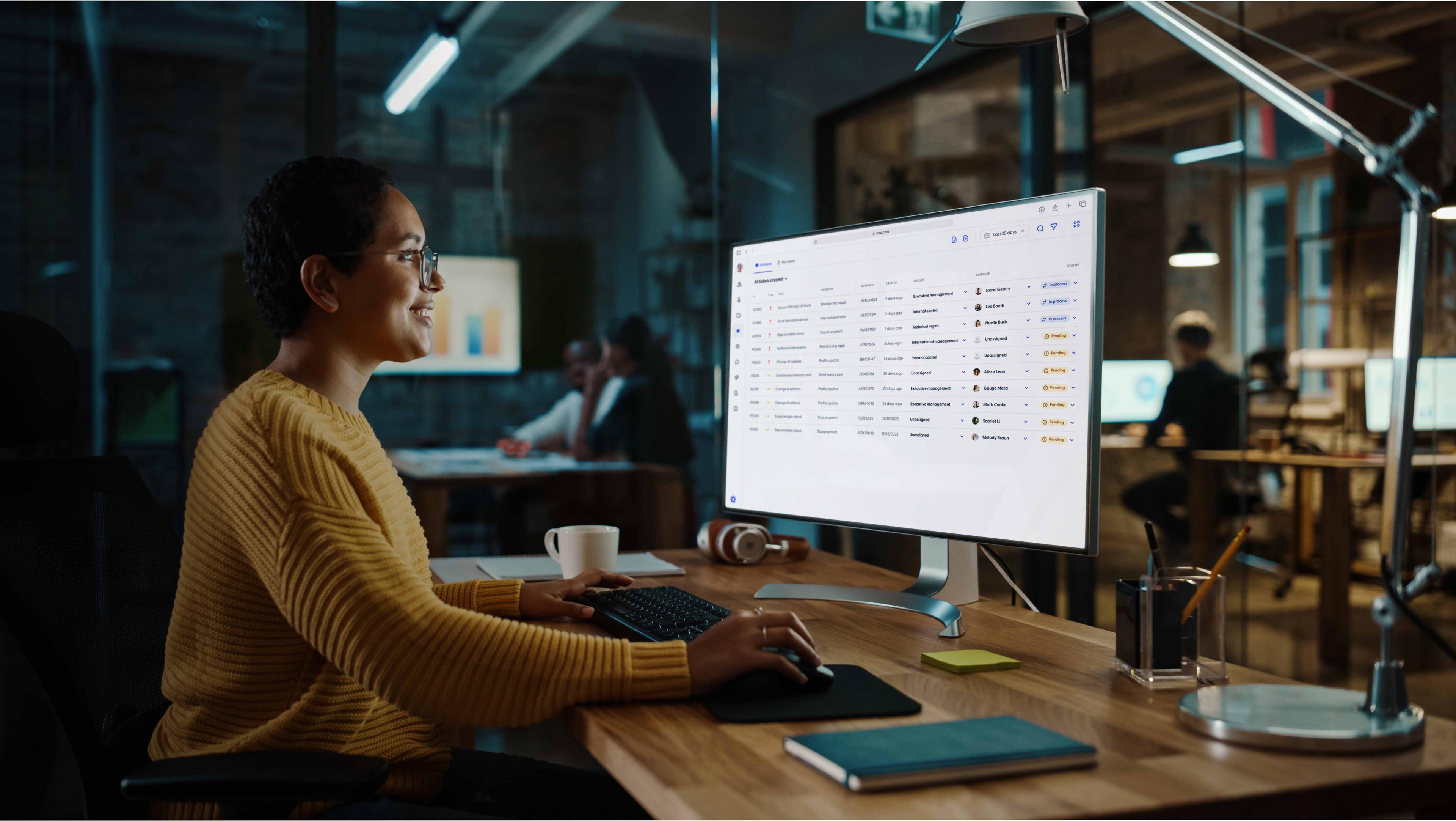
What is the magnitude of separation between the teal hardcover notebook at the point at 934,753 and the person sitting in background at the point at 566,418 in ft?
8.15

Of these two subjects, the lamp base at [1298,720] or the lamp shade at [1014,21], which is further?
the lamp shade at [1014,21]

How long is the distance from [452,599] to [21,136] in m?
2.24

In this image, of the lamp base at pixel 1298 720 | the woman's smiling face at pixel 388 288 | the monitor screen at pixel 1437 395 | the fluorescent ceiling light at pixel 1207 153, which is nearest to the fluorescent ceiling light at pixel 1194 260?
the fluorescent ceiling light at pixel 1207 153

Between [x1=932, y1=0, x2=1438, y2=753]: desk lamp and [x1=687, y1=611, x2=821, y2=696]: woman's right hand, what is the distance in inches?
13.5

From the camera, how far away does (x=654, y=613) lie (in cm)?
128

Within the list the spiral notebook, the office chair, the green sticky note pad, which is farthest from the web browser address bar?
the office chair

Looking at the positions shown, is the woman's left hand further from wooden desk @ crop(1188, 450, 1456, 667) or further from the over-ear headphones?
wooden desk @ crop(1188, 450, 1456, 667)

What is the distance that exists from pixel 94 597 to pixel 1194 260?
11.9ft

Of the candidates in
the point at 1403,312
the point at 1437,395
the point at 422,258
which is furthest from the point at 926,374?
the point at 1437,395

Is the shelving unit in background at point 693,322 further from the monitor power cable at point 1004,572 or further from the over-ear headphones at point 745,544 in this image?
the monitor power cable at point 1004,572

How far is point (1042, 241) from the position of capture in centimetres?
119

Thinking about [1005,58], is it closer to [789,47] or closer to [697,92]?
[789,47]

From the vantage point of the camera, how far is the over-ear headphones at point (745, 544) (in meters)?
1.84

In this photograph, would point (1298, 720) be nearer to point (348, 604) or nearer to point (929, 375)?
point (929, 375)
